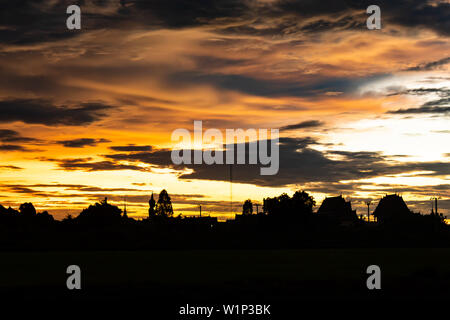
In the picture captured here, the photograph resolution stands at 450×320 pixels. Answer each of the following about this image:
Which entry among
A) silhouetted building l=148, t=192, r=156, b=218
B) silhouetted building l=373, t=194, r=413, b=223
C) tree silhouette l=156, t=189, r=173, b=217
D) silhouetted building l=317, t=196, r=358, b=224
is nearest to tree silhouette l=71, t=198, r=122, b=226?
silhouetted building l=148, t=192, r=156, b=218

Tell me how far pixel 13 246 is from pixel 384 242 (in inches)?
1838

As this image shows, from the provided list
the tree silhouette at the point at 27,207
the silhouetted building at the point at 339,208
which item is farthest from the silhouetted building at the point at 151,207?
the silhouetted building at the point at 339,208

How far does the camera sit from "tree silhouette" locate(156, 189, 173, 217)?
19125cm

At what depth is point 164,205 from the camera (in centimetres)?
19200

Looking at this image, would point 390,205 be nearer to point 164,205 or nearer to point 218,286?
point 164,205

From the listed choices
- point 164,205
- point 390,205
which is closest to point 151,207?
point 164,205

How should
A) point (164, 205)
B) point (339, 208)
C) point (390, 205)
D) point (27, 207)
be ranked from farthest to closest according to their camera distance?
1. point (164, 205)
2. point (390, 205)
3. point (339, 208)
4. point (27, 207)
